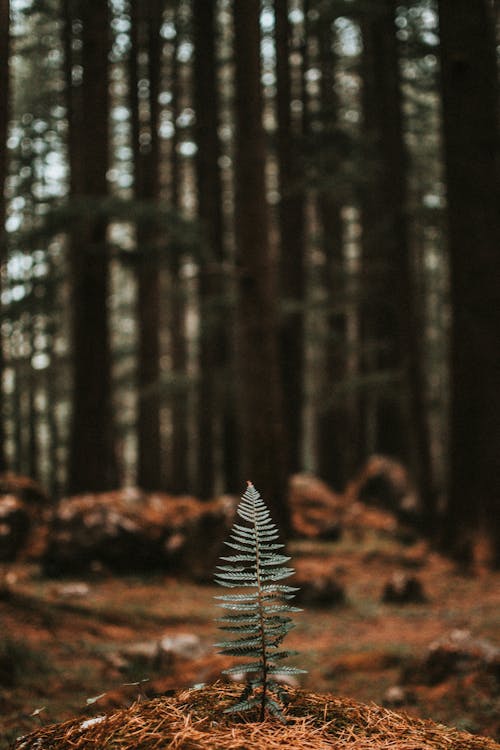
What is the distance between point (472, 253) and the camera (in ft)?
31.9

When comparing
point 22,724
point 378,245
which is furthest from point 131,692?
point 378,245

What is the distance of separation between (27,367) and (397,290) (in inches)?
575

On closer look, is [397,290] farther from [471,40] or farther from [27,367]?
[27,367]

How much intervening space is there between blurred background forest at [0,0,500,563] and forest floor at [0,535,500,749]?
163 cm

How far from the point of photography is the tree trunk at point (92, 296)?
10898 mm

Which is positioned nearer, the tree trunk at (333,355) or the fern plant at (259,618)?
the fern plant at (259,618)

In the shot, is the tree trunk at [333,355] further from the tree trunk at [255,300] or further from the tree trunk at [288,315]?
the tree trunk at [255,300]

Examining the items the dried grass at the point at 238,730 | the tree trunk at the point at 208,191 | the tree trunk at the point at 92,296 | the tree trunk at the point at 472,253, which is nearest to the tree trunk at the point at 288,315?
the tree trunk at the point at 208,191

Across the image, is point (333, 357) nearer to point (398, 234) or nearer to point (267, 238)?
point (398, 234)

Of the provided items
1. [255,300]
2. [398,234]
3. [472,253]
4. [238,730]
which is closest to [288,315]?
[398,234]

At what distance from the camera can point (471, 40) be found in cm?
952

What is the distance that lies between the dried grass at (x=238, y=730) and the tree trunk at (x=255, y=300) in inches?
277

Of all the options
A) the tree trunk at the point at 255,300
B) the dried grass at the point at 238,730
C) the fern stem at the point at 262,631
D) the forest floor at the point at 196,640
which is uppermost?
the tree trunk at the point at 255,300

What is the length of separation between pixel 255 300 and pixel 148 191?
7.85 meters
